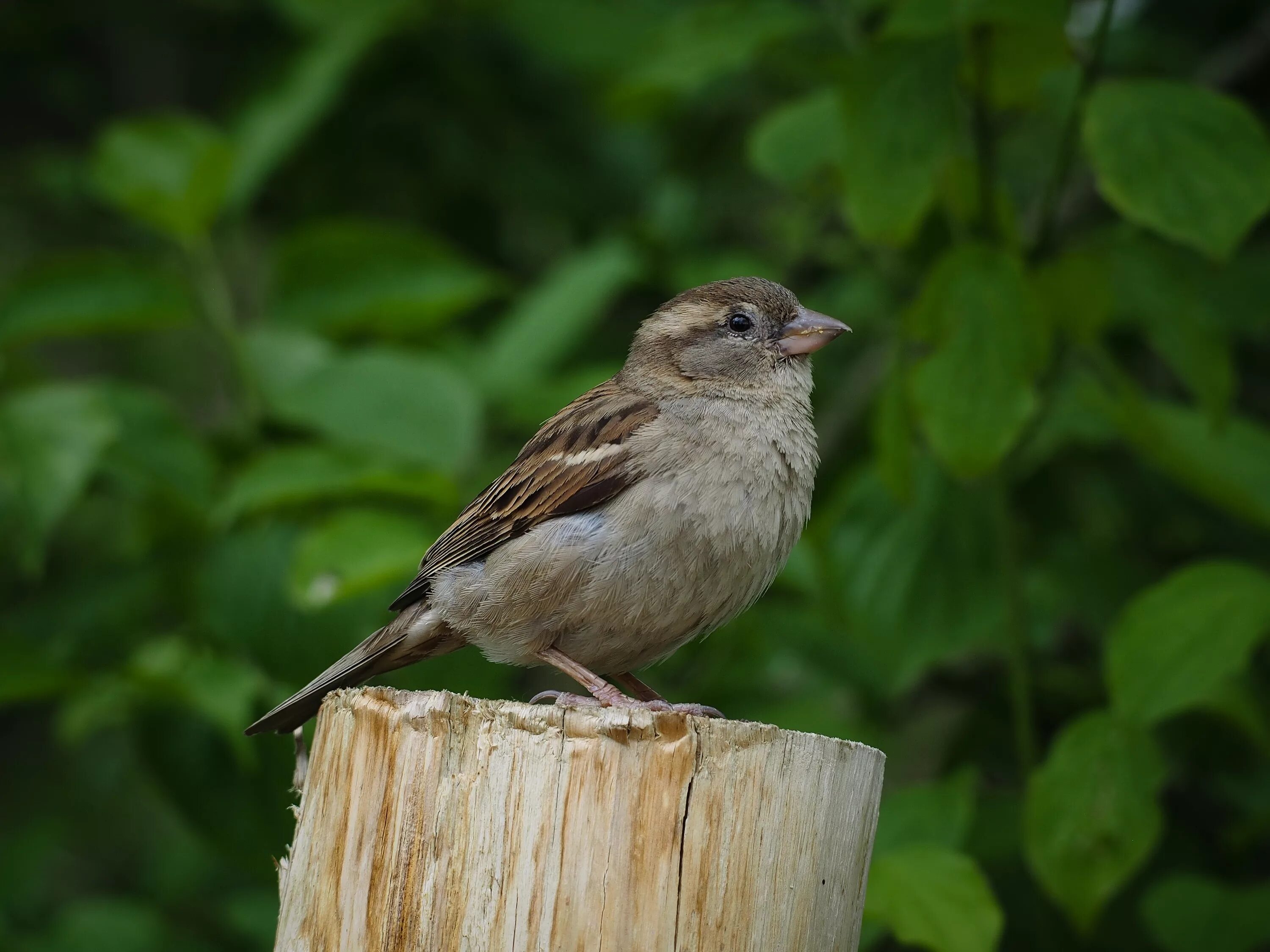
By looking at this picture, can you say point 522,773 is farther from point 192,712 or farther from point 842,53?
point 842,53

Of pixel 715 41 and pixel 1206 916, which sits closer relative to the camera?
pixel 1206 916

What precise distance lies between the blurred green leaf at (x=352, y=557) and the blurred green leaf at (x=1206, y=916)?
2.26 meters

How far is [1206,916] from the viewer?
3852 mm

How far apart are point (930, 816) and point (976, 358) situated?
1.18m

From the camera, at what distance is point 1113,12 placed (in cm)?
372

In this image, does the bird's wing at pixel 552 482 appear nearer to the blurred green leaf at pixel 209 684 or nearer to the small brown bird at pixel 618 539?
the small brown bird at pixel 618 539

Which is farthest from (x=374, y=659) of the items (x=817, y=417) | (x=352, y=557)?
(x=817, y=417)

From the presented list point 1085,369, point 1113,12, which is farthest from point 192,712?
point 1113,12

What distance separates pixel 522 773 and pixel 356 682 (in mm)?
1432

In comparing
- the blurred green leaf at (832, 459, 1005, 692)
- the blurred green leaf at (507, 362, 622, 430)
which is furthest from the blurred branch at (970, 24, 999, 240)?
the blurred green leaf at (507, 362, 622, 430)

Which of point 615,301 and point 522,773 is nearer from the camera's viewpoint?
point 522,773

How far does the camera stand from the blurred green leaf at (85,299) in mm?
4562

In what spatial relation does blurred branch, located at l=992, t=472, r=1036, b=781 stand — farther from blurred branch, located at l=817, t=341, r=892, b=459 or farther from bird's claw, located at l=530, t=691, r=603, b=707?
bird's claw, located at l=530, t=691, r=603, b=707

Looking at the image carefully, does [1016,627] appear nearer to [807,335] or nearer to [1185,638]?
[1185,638]
